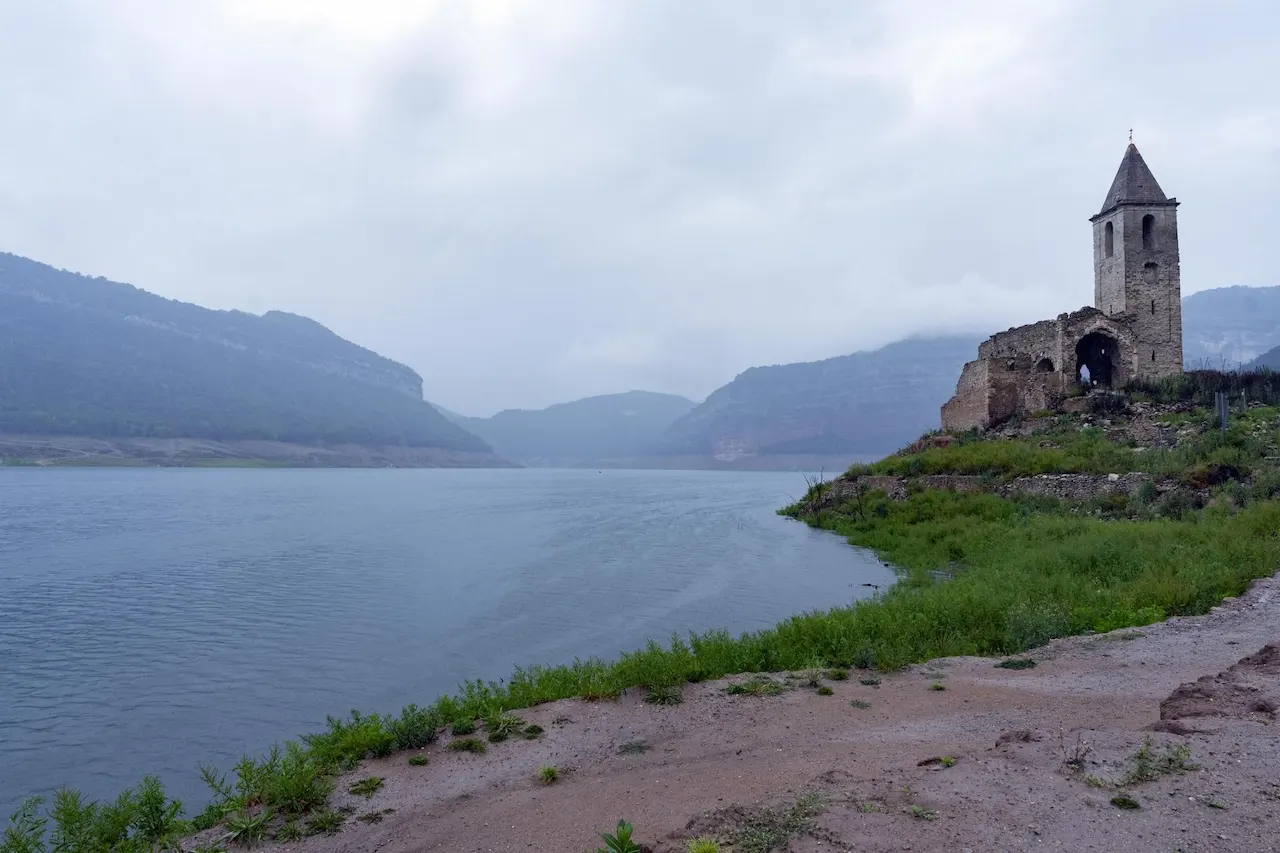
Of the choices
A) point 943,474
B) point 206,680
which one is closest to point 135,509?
point 206,680

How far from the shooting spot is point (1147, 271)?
35.8 metres

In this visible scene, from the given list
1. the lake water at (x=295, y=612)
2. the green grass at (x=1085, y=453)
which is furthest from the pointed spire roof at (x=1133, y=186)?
the lake water at (x=295, y=612)

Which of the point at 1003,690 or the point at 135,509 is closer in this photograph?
the point at 1003,690

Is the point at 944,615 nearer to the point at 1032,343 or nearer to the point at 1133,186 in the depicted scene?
the point at 1032,343

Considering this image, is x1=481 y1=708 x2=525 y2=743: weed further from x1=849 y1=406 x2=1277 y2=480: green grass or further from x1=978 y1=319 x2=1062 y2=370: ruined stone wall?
x1=978 y1=319 x2=1062 y2=370: ruined stone wall

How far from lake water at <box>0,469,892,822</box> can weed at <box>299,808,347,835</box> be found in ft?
11.1

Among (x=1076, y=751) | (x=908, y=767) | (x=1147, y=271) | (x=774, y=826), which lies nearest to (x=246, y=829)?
(x=774, y=826)

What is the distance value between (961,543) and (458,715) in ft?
59.4

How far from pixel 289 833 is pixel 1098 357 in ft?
133

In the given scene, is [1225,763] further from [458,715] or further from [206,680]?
[206,680]

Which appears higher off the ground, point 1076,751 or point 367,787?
point 1076,751

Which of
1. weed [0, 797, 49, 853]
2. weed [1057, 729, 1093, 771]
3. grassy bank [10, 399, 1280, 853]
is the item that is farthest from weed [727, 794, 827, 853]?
weed [0, 797, 49, 853]

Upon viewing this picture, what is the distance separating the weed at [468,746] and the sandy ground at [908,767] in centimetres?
15

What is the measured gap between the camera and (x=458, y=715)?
9164mm
